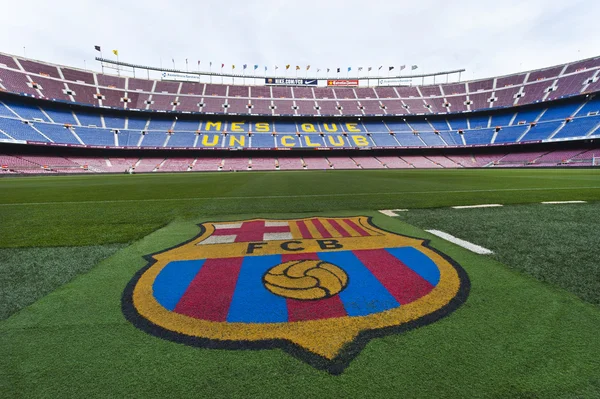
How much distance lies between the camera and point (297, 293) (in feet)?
7.99

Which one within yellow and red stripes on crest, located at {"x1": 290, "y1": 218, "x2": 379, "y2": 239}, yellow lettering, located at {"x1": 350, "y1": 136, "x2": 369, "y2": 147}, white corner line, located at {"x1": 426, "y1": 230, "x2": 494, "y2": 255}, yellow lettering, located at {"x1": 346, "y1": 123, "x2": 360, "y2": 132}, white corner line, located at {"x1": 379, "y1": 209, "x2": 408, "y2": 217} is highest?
yellow lettering, located at {"x1": 346, "y1": 123, "x2": 360, "y2": 132}

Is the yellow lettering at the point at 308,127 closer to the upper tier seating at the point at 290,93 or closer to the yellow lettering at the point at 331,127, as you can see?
the yellow lettering at the point at 331,127

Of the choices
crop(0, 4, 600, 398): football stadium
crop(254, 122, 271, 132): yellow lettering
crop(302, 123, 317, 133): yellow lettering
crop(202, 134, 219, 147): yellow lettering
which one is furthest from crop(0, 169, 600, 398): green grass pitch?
crop(302, 123, 317, 133): yellow lettering

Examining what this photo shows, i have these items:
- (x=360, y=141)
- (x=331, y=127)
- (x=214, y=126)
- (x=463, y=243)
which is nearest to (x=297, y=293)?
(x=463, y=243)

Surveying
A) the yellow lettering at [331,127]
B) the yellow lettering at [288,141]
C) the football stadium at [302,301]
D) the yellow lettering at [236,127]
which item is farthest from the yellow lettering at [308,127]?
the football stadium at [302,301]

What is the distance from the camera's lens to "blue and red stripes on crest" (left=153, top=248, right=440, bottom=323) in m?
2.14

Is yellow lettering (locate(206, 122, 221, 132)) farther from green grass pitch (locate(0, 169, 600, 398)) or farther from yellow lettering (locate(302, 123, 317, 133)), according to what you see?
green grass pitch (locate(0, 169, 600, 398))

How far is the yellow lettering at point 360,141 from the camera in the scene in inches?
1932

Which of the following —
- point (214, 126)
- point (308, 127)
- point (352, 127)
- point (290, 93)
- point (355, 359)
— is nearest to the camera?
point (355, 359)

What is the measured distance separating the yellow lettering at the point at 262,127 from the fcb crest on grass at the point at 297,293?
49339 millimetres

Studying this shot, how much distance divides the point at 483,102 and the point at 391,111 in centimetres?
1781

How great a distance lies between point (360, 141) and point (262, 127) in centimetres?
1974

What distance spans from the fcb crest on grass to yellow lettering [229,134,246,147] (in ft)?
146

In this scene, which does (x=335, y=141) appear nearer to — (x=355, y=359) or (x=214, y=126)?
(x=214, y=126)
